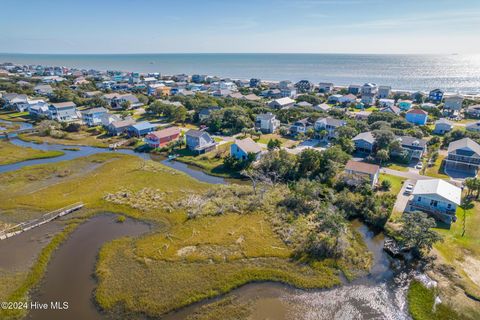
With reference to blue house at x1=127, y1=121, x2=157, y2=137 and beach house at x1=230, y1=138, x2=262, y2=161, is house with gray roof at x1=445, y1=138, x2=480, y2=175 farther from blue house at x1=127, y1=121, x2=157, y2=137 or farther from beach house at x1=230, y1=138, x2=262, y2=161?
blue house at x1=127, y1=121, x2=157, y2=137

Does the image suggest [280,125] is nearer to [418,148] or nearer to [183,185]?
[418,148]

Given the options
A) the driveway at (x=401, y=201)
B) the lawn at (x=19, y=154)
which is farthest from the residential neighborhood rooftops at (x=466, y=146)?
the lawn at (x=19, y=154)

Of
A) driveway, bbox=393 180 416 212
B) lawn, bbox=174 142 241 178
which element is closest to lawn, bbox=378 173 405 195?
driveway, bbox=393 180 416 212

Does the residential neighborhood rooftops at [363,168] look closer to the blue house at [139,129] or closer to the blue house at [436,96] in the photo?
the blue house at [139,129]

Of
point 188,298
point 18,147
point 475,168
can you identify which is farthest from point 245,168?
point 18,147

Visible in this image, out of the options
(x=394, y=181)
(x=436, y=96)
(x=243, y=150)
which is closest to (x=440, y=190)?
(x=394, y=181)

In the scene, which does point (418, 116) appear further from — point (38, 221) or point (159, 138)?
point (38, 221)

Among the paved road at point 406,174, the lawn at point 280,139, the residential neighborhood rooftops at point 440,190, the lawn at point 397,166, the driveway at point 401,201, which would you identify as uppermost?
the residential neighborhood rooftops at point 440,190
